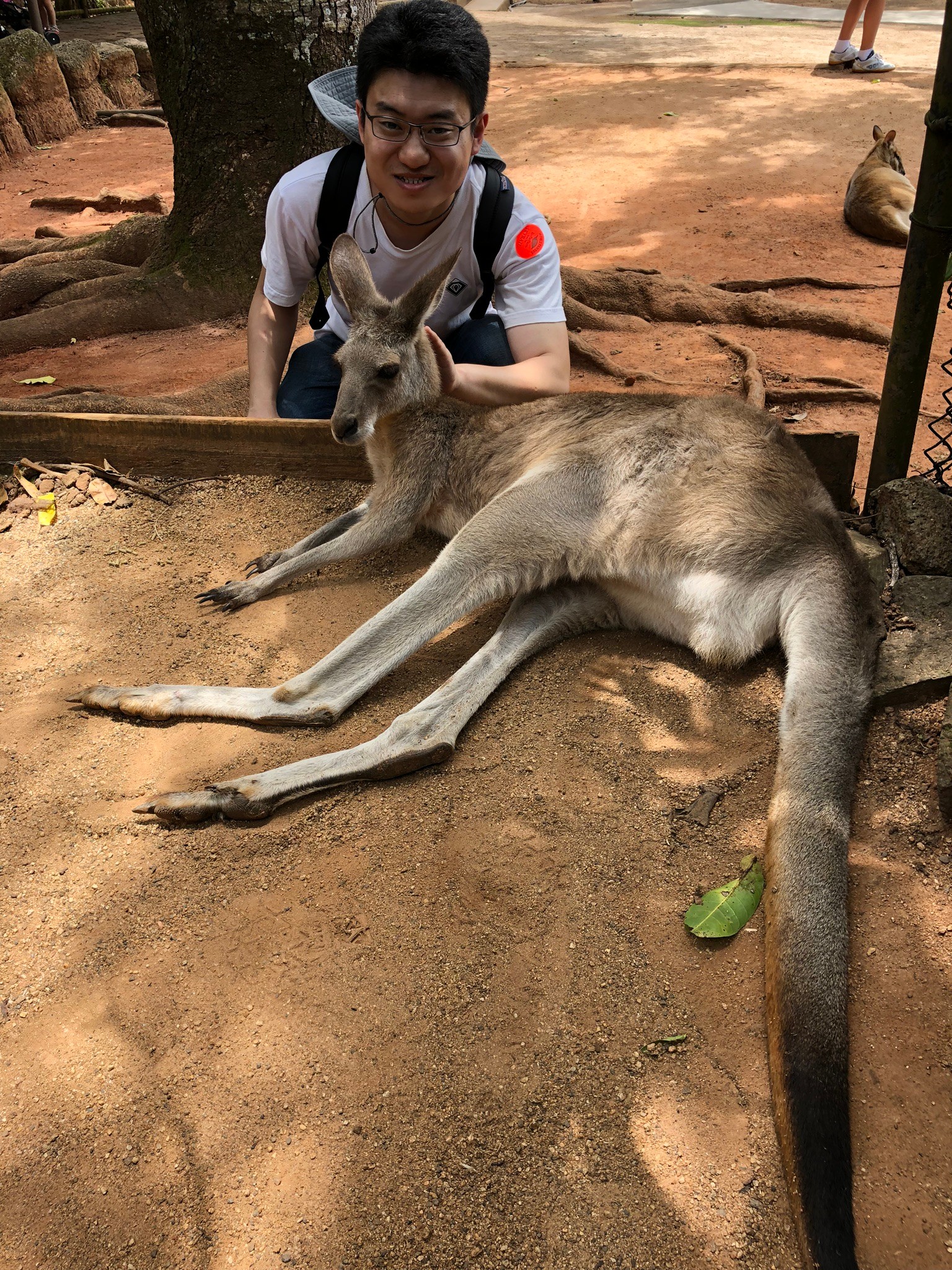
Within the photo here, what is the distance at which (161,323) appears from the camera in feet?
15.6

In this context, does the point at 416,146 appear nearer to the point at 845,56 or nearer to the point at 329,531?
the point at 329,531

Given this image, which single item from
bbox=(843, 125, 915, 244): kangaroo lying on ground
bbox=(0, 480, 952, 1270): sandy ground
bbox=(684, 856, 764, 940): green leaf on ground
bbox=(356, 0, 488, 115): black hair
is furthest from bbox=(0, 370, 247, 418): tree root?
bbox=(843, 125, 915, 244): kangaroo lying on ground

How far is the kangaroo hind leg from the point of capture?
6.42ft

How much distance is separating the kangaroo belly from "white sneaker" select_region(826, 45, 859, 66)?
929cm

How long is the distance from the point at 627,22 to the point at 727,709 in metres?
13.3

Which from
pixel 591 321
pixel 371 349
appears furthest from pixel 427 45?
pixel 591 321

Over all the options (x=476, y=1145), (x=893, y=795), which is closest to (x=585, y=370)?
(x=893, y=795)

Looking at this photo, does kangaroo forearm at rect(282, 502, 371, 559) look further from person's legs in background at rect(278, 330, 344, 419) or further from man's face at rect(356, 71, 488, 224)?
man's face at rect(356, 71, 488, 224)

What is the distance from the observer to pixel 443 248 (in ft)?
9.86

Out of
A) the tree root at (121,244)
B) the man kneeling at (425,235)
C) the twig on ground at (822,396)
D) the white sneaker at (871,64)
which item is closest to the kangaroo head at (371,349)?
the man kneeling at (425,235)

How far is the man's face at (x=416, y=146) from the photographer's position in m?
2.51

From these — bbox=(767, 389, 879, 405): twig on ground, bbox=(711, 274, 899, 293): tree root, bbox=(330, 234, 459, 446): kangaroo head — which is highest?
bbox=(330, 234, 459, 446): kangaroo head

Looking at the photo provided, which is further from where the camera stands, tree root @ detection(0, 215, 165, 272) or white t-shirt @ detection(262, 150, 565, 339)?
tree root @ detection(0, 215, 165, 272)

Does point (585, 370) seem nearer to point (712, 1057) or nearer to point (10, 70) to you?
point (712, 1057)
